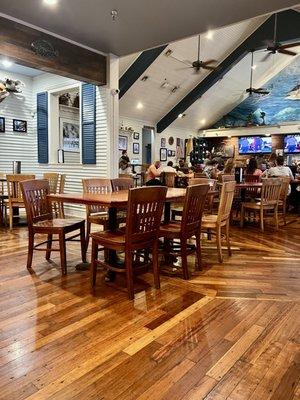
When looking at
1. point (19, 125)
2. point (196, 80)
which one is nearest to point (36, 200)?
point (19, 125)

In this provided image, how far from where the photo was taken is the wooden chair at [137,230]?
2.50 meters

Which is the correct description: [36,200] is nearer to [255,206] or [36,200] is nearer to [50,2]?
[50,2]

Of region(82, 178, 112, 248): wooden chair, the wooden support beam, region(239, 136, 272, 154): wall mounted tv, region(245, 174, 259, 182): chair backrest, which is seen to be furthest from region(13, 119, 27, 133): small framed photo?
region(239, 136, 272, 154): wall mounted tv

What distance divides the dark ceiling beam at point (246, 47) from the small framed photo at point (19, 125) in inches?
240

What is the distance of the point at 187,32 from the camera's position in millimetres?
4836

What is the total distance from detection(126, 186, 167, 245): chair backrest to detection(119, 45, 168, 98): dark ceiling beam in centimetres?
680

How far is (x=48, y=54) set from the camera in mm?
4949

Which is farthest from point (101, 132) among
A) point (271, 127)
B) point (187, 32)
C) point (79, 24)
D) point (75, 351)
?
point (271, 127)

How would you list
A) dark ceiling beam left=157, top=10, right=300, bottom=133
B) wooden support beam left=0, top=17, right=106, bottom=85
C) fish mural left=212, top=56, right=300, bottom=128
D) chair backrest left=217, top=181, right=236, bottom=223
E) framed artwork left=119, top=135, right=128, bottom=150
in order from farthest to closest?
fish mural left=212, top=56, right=300, bottom=128, framed artwork left=119, top=135, right=128, bottom=150, dark ceiling beam left=157, top=10, right=300, bottom=133, wooden support beam left=0, top=17, right=106, bottom=85, chair backrest left=217, top=181, right=236, bottom=223

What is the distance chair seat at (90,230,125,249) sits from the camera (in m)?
2.58

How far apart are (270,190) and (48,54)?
441 cm

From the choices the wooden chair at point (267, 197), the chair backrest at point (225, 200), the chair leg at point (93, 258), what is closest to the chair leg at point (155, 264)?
the chair leg at point (93, 258)

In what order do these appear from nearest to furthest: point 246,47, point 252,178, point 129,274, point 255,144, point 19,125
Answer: point 129,274, point 252,178, point 19,125, point 246,47, point 255,144

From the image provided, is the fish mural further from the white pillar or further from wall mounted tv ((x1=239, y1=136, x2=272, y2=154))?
the white pillar
